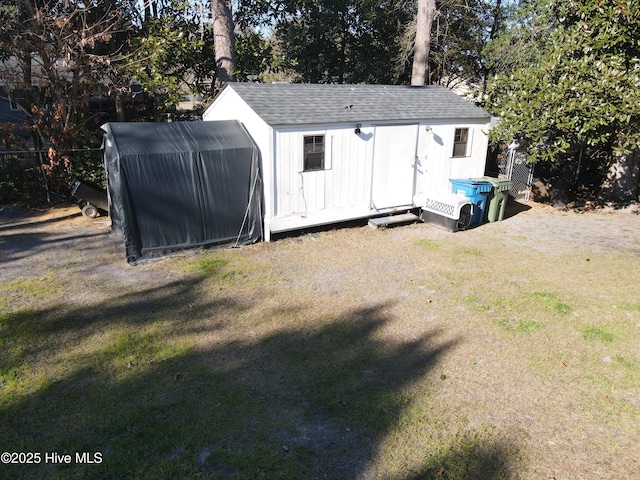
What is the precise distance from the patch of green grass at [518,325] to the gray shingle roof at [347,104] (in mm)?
5311

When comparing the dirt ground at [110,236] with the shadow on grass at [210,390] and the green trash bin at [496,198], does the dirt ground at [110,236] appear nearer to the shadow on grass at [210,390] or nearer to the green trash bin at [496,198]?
the green trash bin at [496,198]

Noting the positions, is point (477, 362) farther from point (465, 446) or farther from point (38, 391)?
point (38, 391)

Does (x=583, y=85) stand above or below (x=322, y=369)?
above

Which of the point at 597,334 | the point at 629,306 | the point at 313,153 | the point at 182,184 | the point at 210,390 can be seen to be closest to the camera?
the point at 210,390

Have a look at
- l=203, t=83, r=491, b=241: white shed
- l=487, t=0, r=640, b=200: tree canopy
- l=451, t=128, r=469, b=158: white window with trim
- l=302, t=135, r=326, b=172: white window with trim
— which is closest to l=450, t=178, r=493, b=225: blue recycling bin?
l=203, t=83, r=491, b=241: white shed

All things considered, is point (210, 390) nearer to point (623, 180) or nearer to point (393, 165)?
point (393, 165)

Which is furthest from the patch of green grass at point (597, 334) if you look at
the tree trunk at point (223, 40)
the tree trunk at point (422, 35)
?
the tree trunk at point (422, 35)

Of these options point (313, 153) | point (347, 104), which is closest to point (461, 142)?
point (347, 104)

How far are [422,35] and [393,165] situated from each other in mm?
7053

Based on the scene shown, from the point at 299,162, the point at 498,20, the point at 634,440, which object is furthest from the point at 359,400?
the point at 498,20

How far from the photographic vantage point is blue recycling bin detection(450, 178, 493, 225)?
10.9m

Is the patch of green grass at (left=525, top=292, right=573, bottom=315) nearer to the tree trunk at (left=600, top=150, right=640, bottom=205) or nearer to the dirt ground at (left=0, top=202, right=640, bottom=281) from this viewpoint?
the dirt ground at (left=0, top=202, right=640, bottom=281)

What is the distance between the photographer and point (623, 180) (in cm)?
1265

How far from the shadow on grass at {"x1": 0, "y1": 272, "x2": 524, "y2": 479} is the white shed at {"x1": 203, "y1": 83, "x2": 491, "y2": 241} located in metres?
3.41
